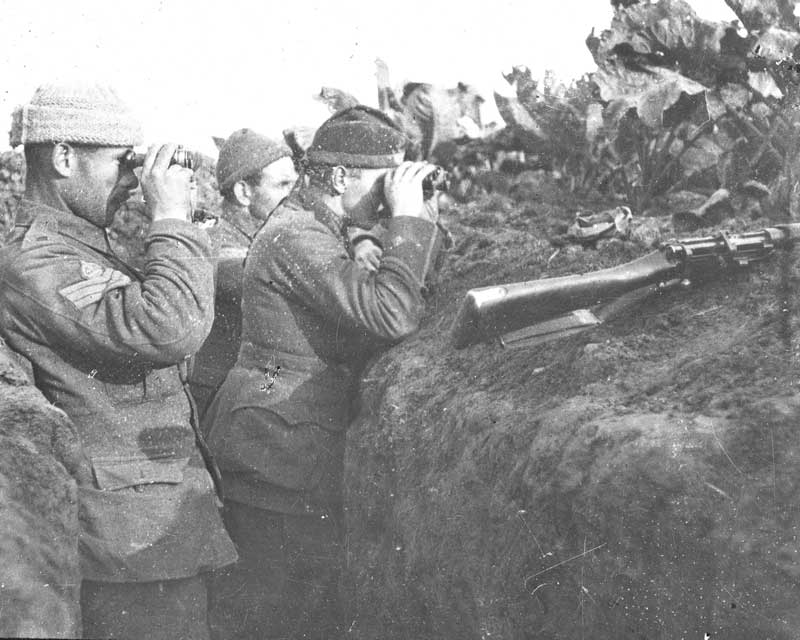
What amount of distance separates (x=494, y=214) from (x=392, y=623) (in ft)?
5.29

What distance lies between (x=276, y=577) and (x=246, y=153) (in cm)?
191

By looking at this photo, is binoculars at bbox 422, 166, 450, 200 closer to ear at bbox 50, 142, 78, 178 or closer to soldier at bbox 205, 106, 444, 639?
soldier at bbox 205, 106, 444, 639

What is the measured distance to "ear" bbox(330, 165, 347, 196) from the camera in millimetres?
3413

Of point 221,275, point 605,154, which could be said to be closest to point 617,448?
point 605,154

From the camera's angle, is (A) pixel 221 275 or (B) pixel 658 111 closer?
(B) pixel 658 111

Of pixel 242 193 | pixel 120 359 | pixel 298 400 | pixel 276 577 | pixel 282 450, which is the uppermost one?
Answer: pixel 120 359

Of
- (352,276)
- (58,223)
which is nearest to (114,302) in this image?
(58,223)

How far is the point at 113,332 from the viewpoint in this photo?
2752 mm

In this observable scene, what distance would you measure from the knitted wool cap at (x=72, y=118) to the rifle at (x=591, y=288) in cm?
114

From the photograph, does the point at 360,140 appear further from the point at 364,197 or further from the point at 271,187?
the point at 271,187

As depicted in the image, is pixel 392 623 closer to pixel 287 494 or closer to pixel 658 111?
pixel 287 494

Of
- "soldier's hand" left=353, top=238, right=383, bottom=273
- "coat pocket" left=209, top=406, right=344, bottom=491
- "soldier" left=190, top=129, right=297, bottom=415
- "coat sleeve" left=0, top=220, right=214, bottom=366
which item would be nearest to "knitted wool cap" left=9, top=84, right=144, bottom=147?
"coat sleeve" left=0, top=220, right=214, bottom=366

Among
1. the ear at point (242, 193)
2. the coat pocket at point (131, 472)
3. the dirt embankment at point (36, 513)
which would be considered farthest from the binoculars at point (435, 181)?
the ear at point (242, 193)

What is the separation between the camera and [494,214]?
12.8 feet
